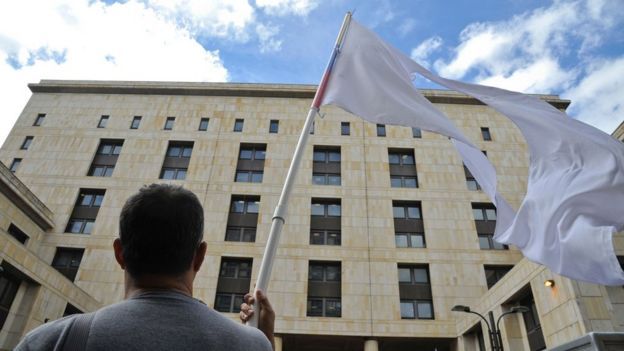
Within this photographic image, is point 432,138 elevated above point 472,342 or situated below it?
above

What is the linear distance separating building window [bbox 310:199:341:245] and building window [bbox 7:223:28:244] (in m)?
20.0

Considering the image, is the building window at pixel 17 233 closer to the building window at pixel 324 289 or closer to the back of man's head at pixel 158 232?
the building window at pixel 324 289

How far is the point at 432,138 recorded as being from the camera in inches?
1377

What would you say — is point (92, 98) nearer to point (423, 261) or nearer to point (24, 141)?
point (24, 141)

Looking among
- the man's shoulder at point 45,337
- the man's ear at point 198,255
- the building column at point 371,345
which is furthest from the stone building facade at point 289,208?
the man's shoulder at point 45,337

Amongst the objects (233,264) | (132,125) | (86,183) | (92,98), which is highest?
(92,98)

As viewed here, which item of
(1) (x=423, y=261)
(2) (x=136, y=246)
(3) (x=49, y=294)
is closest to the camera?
(2) (x=136, y=246)

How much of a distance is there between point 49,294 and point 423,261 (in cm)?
2295

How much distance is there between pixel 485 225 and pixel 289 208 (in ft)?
49.0

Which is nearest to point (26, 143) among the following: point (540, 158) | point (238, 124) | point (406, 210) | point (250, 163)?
point (238, 124)

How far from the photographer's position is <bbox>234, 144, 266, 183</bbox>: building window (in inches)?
1310

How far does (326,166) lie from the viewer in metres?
33.8

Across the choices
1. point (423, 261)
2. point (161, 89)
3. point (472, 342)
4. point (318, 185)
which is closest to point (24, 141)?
point (161, 89)

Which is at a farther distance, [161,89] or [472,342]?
[161,89]
